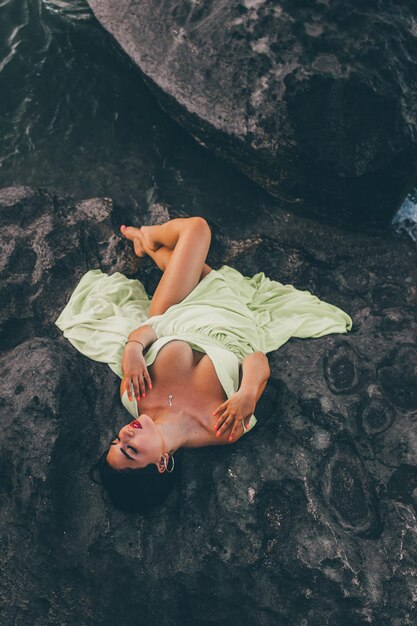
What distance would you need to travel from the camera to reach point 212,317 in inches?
187

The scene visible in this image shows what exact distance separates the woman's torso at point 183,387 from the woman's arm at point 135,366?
4.3 inches

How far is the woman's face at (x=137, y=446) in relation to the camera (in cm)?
391

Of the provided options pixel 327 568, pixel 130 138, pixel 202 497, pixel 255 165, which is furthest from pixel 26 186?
pixel 327 568

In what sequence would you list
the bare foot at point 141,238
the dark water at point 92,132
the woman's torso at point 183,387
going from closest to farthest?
the woman's torso at point 183,387 → the bare foot at point 141,238 → the dark water at point 92,132

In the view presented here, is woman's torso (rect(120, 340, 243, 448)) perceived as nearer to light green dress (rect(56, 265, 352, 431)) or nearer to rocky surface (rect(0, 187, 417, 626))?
light green dress (rect(56, 265, 352, 431))

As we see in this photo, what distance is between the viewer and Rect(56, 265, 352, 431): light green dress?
180 inches

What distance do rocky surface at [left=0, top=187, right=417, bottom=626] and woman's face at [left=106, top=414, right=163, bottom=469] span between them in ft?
1.76

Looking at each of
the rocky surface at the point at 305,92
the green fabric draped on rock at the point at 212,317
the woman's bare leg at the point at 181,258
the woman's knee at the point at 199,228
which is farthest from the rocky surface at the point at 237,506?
the rocky surface at the point at 305,92

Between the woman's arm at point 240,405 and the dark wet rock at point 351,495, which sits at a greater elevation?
the woman's arm at point 240,405

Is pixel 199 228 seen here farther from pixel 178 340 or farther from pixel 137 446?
pixel 137 446

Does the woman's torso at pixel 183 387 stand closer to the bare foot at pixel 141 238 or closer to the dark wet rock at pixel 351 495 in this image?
the dark wet rock at pixel 351 495

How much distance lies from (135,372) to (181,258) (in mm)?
1089

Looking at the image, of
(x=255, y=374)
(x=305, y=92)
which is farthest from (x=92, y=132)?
(x=255, y=374)

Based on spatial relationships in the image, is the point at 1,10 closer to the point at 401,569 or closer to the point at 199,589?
the point at 199,589
